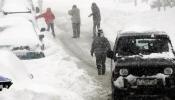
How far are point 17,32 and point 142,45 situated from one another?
655 centimetres

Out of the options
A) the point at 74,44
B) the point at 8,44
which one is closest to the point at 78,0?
the point at 74,44

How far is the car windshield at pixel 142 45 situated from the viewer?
37.8 ft

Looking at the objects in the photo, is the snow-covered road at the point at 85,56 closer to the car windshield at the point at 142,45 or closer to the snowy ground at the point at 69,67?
the snowy ground at the point at 69,67

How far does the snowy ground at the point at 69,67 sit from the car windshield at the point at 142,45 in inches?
37.3

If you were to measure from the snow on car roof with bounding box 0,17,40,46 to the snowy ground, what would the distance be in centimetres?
80

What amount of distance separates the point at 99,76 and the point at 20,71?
5.16 m

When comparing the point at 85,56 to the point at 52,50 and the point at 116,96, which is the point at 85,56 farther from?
the point at 116,96

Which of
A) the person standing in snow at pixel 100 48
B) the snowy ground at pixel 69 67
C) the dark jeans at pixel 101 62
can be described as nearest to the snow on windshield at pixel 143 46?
the snowy ground at pixel 69 67

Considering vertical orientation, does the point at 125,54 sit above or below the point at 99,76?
above

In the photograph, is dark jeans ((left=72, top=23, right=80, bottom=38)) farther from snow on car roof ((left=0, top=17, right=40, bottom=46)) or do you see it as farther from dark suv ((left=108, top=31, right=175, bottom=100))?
dark suv ((left=108, top=31, right=175, bottom=100))

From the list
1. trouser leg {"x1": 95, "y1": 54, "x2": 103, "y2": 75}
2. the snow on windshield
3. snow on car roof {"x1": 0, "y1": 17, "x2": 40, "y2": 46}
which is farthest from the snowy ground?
the snow on windshield

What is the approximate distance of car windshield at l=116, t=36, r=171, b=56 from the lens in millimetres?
11531

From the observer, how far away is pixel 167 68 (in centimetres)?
1062

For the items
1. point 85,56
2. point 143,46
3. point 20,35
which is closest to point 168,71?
point 143,46
